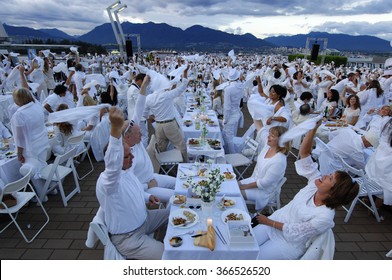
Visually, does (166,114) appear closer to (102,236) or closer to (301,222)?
(102,236)

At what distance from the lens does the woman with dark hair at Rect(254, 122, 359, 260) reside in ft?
7.54

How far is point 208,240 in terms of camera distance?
7.61 feet

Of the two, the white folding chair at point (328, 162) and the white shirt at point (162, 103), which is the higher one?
the white shirt at point (162, 103)

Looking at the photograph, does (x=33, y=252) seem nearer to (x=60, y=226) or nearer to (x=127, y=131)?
(x=60, y=226)

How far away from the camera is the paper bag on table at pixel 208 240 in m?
2.28

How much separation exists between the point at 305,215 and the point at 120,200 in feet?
6.06

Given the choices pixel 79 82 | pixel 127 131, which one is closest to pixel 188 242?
pixel 127 131

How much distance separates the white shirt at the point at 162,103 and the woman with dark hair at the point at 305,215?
343 centimetres

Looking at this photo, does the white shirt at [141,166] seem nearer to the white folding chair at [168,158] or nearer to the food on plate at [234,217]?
the white folding chair at [168,158]

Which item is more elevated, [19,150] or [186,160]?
[19,150]

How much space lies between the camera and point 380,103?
827 centimetres

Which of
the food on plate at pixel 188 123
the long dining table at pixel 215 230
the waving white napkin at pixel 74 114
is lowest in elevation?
the food on plate at pixel 188 123

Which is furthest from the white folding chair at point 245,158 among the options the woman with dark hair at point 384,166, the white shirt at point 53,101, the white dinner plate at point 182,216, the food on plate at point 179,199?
the white shirt at point 53,101

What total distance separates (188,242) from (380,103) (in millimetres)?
8835
